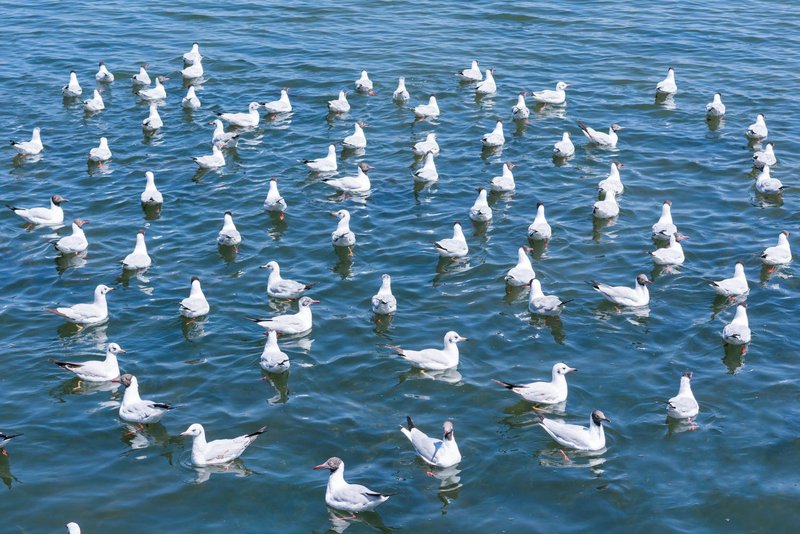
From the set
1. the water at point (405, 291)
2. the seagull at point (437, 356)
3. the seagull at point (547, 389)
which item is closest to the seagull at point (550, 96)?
the water at point (405, 291)

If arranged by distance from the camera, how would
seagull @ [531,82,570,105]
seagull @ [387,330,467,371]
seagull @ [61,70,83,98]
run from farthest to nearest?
seagull @ [61,70,83,98] < seagull @ [531,82,570,105] < seagull @ [387,330,467,371]

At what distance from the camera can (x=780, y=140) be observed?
3800 centimetres

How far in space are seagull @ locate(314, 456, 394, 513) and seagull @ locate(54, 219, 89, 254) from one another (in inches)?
524

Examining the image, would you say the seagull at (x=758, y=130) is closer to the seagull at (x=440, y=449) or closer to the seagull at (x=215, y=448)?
the seagull at (x=440, y=449)

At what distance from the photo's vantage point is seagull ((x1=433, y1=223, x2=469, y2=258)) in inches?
1194

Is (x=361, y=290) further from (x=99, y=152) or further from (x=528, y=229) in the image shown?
(x=99, y=152)

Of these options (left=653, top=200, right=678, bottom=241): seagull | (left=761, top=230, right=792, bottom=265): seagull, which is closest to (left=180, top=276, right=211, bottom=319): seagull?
(left=653, top=200, right=678, bottom=241): seagull

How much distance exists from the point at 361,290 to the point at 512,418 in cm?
706

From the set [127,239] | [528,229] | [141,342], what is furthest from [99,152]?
[528,229]

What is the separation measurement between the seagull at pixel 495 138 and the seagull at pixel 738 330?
13.3 meters

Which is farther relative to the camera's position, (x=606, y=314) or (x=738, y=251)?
(x=738, y=251)

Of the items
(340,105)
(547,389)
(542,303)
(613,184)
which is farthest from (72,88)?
(547,389)

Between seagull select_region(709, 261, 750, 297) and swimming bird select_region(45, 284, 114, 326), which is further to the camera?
seagull select_region(709, 261, 750, 297)

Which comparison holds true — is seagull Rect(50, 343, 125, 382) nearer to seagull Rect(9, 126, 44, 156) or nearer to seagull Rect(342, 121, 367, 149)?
seagull Rect(9, 126, 44, 156)
